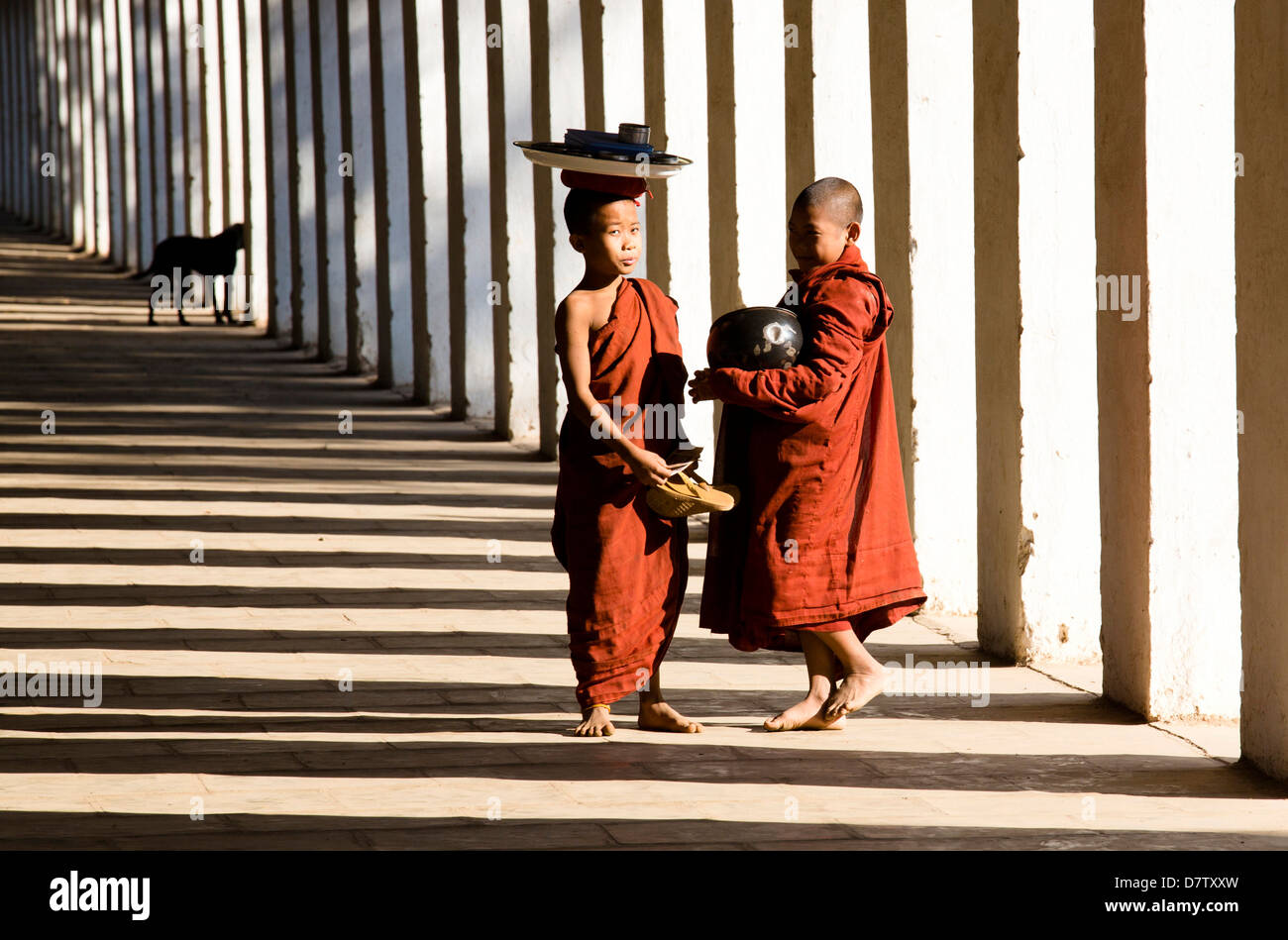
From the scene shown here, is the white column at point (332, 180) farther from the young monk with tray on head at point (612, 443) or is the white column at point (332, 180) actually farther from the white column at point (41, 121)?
the white column at point (41, 121)

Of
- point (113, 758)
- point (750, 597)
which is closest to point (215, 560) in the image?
point (113, 758)

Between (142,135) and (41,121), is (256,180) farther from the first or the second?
(41,121)

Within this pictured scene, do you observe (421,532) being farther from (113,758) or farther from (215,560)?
(113,758)

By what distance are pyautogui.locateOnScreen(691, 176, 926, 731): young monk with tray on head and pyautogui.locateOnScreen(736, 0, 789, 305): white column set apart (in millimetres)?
3874

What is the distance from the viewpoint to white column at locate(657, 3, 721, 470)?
10609 mm

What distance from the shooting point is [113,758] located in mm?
5555

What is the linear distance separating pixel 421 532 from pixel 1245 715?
17.1 ft

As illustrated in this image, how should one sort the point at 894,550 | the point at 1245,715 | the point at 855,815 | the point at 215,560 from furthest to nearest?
1. the point at 215,560
2. the point at 894,550
3. the point at 1245,715
4. the point at 855,815

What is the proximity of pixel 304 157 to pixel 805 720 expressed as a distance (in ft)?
46.1

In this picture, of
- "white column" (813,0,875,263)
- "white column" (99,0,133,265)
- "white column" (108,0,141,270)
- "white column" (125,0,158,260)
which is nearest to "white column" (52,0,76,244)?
"white column" (99,0,133,265)

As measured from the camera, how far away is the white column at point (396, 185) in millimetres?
15891

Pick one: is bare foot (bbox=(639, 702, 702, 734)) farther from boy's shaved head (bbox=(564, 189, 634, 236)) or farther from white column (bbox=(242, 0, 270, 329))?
white column (bbox=(242, 0, 270, 329))

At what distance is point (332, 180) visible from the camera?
709 inches

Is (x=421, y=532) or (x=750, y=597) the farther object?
(x=421, y=532)
